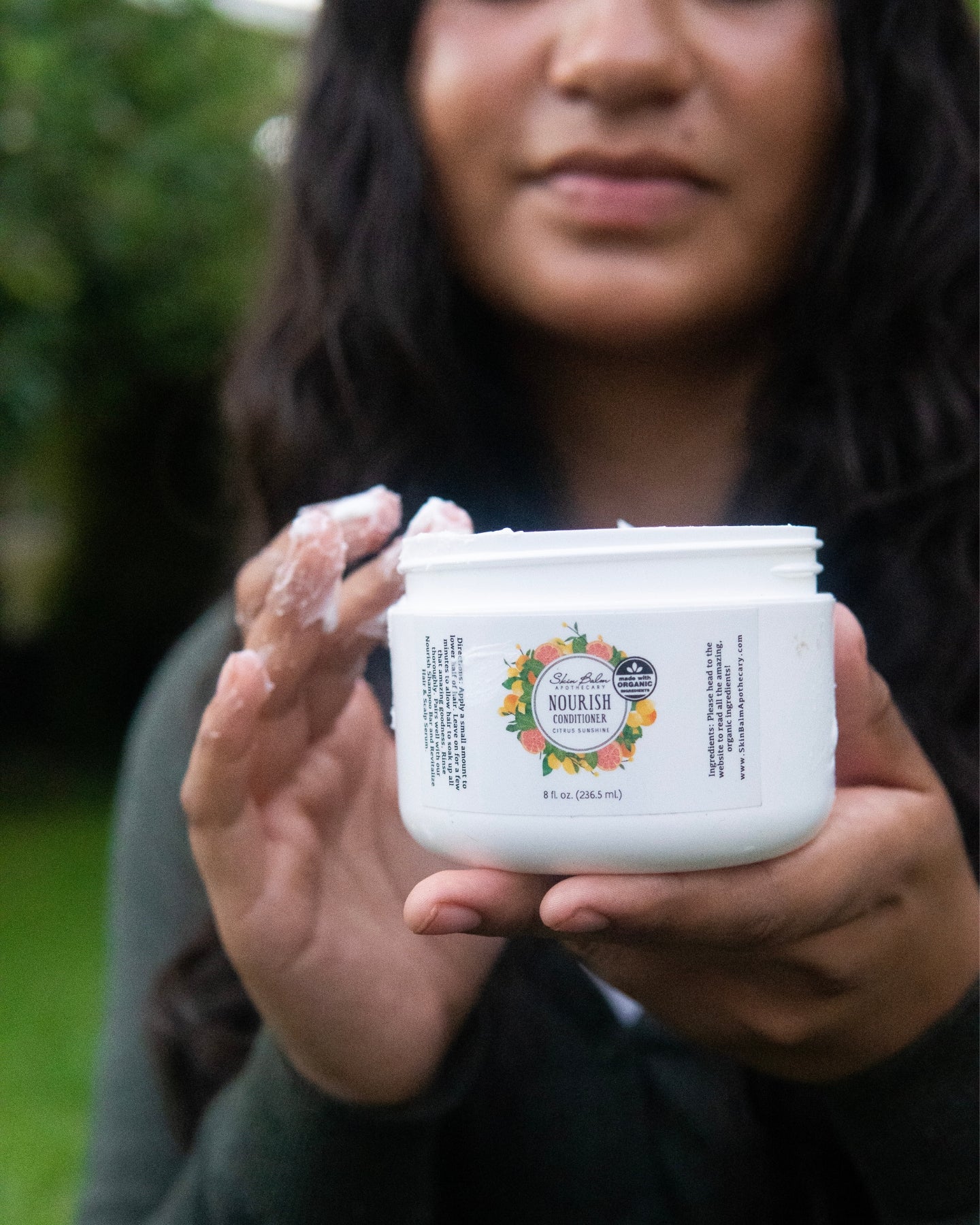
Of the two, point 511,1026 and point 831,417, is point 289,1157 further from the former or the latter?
point 831,417

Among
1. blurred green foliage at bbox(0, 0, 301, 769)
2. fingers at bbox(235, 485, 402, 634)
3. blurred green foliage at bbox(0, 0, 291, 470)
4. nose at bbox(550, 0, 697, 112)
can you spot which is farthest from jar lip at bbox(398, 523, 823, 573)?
blurred green foliage at bbox(0, 0, 291, 470)

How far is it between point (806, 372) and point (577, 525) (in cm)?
32

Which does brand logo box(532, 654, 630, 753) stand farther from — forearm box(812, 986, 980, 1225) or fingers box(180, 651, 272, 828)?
forearm box(812, 986, 980, 1225)

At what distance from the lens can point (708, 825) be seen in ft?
2.54

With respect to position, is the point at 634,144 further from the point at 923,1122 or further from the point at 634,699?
the point at 923,1122

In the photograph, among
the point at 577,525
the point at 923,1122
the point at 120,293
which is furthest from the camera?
the point at 120,293

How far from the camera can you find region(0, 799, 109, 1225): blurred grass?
288cm

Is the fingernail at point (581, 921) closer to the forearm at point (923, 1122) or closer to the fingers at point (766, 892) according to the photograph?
the fingers at point (766, 892)

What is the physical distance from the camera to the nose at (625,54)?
1.19m

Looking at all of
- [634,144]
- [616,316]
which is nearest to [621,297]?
[616,316]

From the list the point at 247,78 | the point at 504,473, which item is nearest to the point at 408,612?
the point at 504,473

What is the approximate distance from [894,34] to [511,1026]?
1130 mm

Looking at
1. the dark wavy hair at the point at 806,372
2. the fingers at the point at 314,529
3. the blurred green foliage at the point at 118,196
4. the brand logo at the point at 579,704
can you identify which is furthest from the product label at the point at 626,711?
the blurred green foliage at the point at 118,196

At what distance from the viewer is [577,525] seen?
152 centimetres
